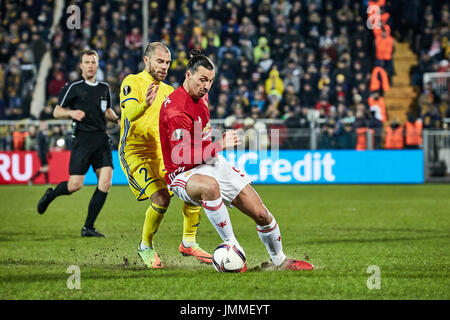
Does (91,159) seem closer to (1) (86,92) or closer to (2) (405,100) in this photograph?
(1) (86,92)

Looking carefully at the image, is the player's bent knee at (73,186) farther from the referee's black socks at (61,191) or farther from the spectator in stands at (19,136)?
the spectator in stands at (19,136)

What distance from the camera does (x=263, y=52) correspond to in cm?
2370

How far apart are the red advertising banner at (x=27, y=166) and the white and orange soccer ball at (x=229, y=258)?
48.6 ft

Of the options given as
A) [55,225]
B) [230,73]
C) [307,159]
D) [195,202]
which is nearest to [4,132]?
[230,73]

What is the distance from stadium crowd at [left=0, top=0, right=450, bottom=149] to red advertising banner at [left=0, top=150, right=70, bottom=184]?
0.69 meters

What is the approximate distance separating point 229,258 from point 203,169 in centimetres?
78

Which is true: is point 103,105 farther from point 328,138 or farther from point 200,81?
point 328,138

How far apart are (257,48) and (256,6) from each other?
2417mm

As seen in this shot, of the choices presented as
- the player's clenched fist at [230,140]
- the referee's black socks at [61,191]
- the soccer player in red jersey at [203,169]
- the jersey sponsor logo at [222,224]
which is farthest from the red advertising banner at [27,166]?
the player's clenched fist at [230,140]

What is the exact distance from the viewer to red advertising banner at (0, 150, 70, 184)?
827 inches

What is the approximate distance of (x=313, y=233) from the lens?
1030cm

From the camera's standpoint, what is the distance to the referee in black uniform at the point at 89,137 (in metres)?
10.1

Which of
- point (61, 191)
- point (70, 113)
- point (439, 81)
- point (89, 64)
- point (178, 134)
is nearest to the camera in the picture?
point (178, 134)

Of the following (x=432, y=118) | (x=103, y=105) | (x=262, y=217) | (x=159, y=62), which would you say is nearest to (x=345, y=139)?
(x=432, y=118)
